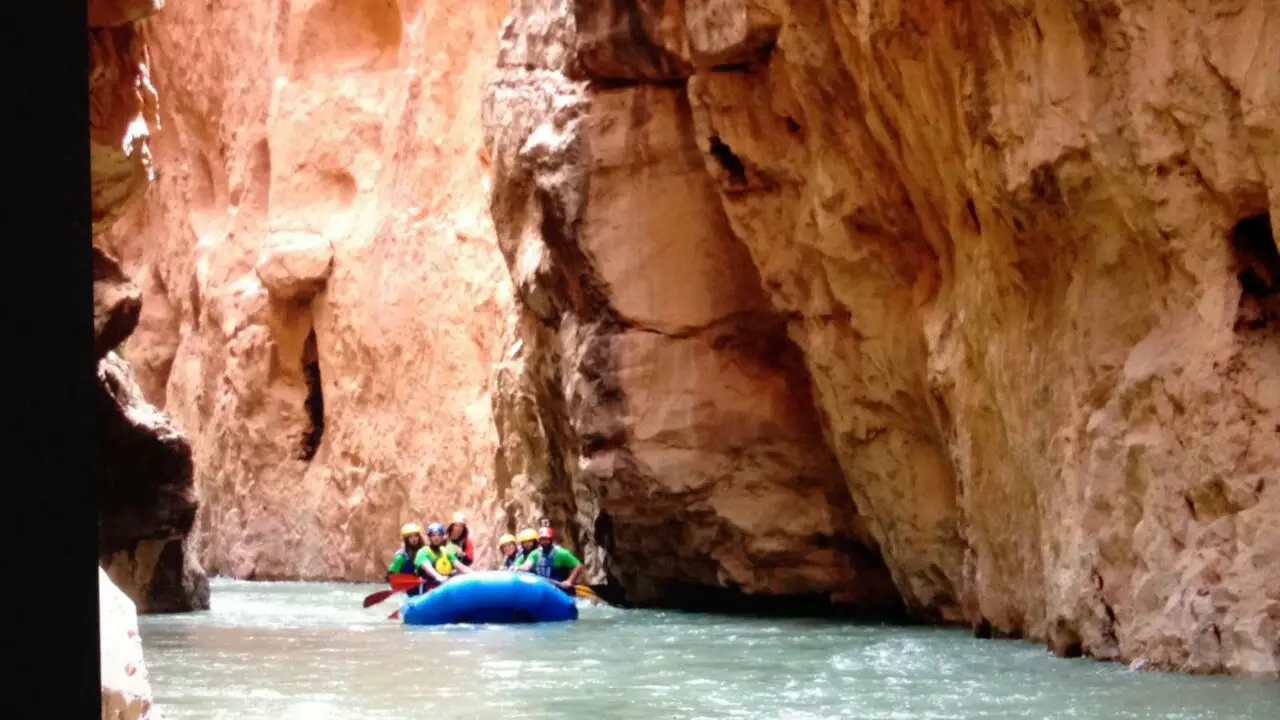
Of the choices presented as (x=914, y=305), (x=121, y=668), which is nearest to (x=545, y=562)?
(x=914, y=305)

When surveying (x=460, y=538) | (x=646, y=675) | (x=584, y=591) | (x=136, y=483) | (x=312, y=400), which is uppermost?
(x=312, y=400)

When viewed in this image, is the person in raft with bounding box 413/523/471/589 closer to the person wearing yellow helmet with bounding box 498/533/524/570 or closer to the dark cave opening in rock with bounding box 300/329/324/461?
the person wearing yellow helmet with bounding box 498/533/524/570

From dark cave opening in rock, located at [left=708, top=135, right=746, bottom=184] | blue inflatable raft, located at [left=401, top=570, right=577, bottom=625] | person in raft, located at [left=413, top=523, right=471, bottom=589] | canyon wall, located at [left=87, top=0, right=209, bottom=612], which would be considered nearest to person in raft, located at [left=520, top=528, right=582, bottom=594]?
person in raft, located at [left=413, top=523, right=471, bottom=589]

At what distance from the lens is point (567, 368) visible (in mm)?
17359

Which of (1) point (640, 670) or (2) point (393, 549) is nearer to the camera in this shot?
(1) point (640, 670)

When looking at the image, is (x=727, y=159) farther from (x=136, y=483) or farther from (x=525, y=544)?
(x=136, y=483)

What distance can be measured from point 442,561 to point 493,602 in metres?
2.06

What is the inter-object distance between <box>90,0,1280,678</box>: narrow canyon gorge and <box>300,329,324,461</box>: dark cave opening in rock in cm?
5

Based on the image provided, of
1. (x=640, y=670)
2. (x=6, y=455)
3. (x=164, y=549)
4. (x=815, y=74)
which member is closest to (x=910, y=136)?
(x=815, y=74)

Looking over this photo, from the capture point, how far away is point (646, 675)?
10.8 meters

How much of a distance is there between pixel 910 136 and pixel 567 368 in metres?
5.69

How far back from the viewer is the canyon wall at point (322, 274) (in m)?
25.7

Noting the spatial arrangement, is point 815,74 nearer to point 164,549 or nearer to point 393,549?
point 164,549

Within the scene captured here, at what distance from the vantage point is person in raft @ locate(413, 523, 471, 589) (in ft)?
57.3
